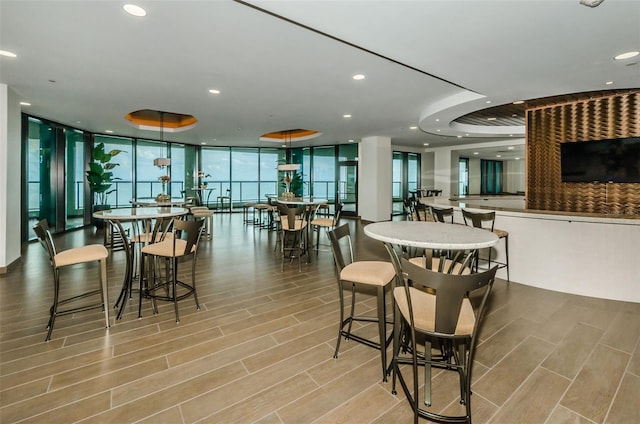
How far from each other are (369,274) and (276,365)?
35.8 inches

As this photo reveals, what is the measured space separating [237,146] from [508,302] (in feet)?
34.4

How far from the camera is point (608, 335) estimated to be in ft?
8.18

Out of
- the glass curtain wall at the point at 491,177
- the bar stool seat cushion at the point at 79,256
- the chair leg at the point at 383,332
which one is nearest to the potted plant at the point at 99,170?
the bar stool seat cushion at the point at 79,256

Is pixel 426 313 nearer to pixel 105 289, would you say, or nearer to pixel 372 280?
pixel 372 280

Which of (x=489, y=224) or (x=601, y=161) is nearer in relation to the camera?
(x=489, y=224)

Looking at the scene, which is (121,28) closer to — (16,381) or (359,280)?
(16,381)

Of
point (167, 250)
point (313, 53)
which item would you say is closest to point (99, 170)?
point (167, 250)

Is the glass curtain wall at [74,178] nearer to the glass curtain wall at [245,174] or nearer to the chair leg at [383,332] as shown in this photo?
the glass curtain wall at [245,174]

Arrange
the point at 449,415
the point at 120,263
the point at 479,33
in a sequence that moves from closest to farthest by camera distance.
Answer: the point at 449,415 → the point at 479,33 → the point at 120,263

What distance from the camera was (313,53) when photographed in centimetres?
322

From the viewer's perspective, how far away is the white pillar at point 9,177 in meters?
4.18

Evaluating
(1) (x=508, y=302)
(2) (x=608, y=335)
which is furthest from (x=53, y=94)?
(2) (x=608, y=335)

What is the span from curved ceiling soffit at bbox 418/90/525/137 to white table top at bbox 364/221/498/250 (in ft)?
10.8

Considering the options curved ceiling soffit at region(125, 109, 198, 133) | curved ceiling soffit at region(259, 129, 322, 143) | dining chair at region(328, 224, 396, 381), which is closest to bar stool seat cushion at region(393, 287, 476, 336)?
dining chair at region(328, 224, 396, 381)
